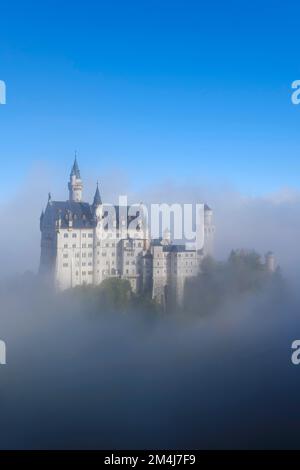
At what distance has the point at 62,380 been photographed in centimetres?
3288

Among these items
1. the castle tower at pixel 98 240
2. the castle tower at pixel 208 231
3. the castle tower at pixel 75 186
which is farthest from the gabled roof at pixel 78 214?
the castle tower at pixel 208 231

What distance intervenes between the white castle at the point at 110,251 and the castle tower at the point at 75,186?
946 millimetres

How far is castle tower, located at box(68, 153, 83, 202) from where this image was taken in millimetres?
43531

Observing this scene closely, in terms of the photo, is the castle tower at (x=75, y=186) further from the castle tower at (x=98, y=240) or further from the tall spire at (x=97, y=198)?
the castle tower at (x=98, y=240)

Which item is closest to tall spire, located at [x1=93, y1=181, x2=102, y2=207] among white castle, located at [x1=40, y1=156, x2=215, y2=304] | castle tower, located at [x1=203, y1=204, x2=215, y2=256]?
white castle, located at [x1=40, y1=156, x2=215, y2=304]

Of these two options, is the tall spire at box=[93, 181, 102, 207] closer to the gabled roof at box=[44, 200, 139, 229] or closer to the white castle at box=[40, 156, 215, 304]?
the white castle at box=[40, 156, 215, 304]

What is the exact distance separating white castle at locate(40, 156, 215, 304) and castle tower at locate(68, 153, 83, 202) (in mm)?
946

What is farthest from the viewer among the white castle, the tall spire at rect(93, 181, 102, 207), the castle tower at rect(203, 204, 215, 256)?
the castle tower at rect(203, 204, 215, 256)

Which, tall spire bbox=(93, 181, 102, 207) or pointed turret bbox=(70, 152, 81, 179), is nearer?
tall spire bbox=(93, 181, 102, 207)

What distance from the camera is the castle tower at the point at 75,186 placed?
4353cm

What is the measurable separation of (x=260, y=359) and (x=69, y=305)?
14.5 metres

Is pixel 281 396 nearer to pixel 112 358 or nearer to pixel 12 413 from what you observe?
pixel 112 358

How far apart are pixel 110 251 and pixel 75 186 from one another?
21.3ft
